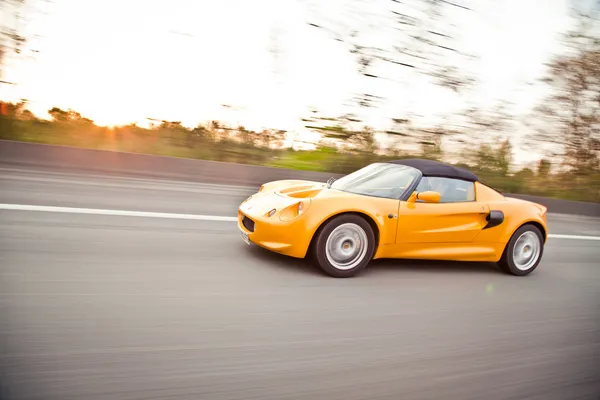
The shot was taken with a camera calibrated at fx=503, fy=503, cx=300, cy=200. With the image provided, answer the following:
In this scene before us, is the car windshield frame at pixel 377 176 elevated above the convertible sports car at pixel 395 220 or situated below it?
above

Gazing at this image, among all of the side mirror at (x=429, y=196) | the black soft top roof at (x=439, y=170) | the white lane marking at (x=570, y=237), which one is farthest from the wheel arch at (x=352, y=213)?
the white lane marking at (x=570, y=237)

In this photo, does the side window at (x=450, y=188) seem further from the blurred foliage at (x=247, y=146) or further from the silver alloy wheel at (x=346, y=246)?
the blurred foliage at (x=247, y=146)

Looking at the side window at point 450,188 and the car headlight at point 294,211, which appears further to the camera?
the side window at point 450,188

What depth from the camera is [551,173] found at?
573 inches

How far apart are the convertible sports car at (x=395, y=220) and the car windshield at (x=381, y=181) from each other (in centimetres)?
1

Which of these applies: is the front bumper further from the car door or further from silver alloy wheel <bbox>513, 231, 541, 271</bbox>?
silver alloy wheel <bbox>513, 231, 541, 271</bbox>

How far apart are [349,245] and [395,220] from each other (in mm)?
517

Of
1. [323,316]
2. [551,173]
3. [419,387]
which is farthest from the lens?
[551,173]

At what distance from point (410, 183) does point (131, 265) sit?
281 centimetres

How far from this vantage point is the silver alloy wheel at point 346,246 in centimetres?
468

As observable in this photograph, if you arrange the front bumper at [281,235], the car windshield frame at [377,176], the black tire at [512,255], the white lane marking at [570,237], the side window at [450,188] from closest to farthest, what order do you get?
the front bumper at [281,235] → the car windshield frame at [377,176] → the side window at [450,188] → the black tire at [512,255] → the white lane marking at [570,237]

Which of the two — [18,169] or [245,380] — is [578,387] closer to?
[245,380]

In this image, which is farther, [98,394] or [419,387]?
[419,387]

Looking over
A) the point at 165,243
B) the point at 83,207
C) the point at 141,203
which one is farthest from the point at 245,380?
the point at 141,203
